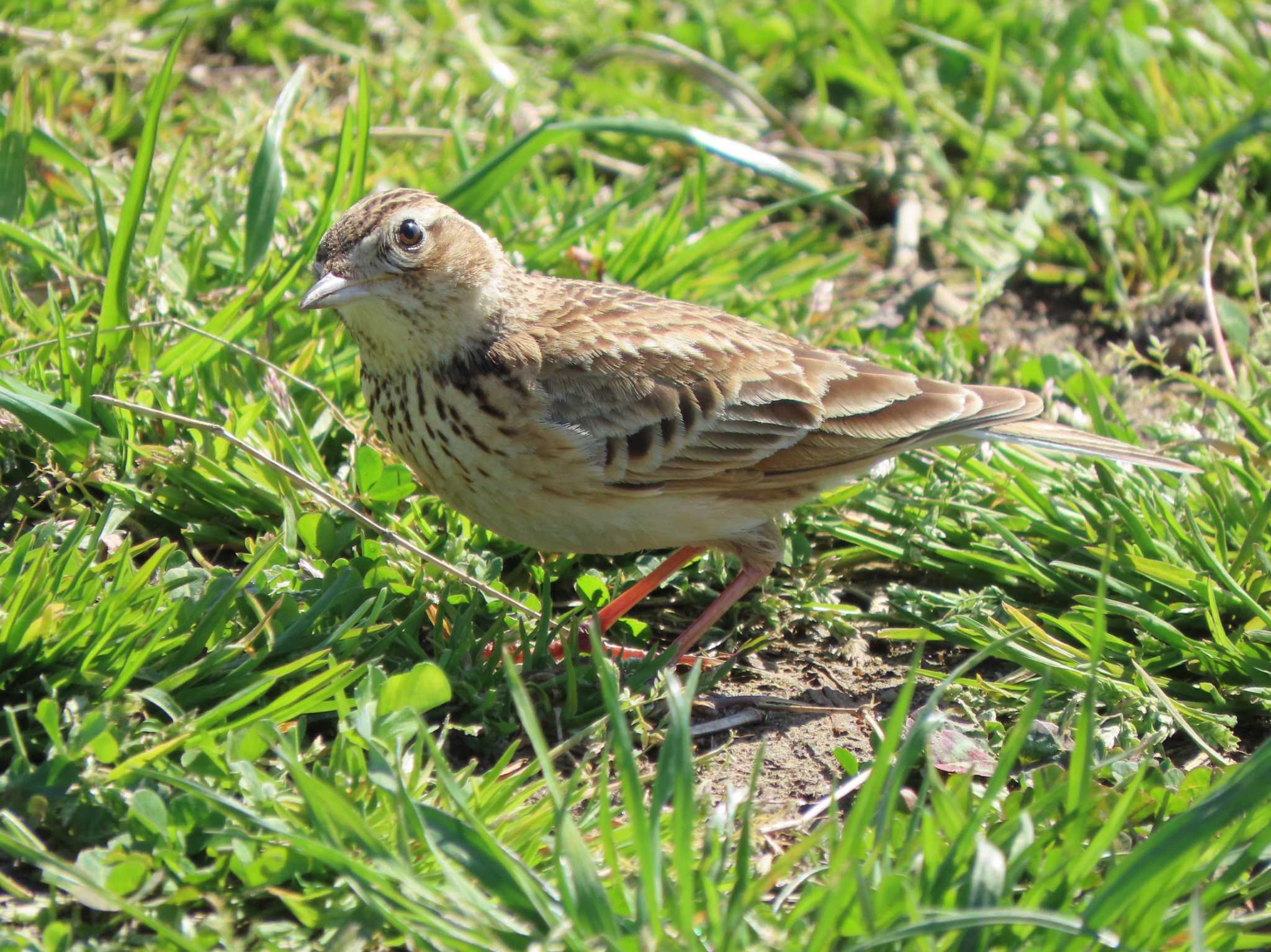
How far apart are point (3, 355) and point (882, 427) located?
302cm

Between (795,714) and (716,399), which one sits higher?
(716,399)

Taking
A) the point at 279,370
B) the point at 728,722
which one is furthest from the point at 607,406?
the point at 279,370

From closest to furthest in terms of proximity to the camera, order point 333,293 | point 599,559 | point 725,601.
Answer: point 333,293
point 725,601
point 599,559

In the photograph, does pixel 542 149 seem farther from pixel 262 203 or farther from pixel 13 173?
pixel 13 173

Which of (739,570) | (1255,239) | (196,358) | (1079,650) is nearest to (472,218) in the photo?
(196,358)

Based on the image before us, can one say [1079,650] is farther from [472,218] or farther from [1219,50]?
[1219,50]

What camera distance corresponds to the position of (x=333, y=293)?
14.4ft

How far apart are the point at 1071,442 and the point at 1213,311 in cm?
152

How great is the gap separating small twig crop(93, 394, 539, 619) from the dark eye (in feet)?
2.75

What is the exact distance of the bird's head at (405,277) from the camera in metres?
4.48

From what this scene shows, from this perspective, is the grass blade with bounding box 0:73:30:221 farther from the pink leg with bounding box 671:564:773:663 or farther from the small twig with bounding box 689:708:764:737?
the small twig with bounding box 689:708:764:737

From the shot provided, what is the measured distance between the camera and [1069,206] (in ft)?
23.9

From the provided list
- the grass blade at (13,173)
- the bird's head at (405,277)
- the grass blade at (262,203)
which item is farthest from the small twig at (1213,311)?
the grass blade at (13,173)

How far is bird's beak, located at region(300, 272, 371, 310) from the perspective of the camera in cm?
436
